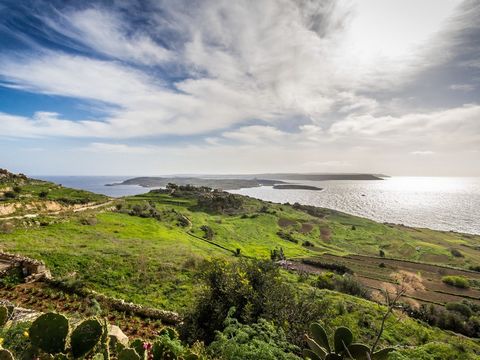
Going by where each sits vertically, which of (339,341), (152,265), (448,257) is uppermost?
(339,341)

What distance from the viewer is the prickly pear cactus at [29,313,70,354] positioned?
16.7 feet

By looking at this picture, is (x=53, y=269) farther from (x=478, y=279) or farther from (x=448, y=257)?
(x=448, y=257)

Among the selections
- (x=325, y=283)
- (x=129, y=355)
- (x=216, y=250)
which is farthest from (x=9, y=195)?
(x=129, y=355)

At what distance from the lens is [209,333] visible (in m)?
A: 11.0

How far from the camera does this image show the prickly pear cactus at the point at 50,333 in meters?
5.09

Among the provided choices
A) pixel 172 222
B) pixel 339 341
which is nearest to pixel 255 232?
pixel 172 222

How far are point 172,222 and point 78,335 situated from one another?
5936 centimetres

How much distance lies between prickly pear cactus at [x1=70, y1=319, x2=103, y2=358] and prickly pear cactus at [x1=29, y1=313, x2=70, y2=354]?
0.19 m

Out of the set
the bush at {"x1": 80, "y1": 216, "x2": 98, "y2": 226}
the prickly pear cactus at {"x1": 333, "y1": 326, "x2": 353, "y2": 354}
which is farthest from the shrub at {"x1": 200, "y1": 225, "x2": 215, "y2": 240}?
the prickly pear cactus at {"x1": 333, "y1": 326, "x2": 353, "y2": 354}

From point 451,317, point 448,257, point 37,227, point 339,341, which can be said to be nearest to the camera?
point 339,341

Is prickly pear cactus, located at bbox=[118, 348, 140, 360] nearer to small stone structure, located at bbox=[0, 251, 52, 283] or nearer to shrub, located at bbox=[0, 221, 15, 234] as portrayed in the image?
small stone structure, located at bbox=[0, 251, 52, 283]

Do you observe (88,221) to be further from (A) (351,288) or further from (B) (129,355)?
(B) (129,355)

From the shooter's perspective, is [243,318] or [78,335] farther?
[243,318]

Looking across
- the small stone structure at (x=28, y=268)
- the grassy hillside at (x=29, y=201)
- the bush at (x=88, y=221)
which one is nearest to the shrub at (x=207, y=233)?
the bush at (x=88, y=221)
